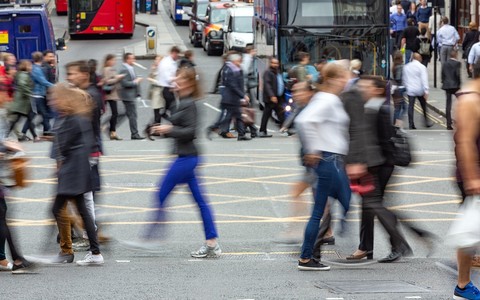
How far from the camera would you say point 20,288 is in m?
9.51

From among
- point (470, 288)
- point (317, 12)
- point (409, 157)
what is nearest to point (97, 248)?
point (409, 157)

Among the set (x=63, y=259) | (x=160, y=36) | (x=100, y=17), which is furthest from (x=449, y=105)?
(x=160, y=36)

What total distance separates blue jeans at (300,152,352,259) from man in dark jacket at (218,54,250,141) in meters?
11.5

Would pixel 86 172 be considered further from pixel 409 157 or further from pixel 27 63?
pixel 27 63

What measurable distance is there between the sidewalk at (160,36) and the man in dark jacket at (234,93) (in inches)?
669

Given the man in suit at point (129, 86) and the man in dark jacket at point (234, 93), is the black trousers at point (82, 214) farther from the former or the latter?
the man in dark jacket at point (234, 93)

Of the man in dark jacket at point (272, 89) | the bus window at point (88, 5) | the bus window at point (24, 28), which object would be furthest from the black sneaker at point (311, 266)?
the bus window at point (88, 5)

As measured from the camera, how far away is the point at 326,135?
9.88 meters

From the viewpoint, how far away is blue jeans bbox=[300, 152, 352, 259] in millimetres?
9852

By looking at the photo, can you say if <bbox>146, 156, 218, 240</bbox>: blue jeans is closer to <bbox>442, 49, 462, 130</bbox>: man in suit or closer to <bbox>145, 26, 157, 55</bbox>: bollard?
<bbox>442, 49, 462, 130</bbox>: man in suit

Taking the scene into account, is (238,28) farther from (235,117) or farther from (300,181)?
(300,181)

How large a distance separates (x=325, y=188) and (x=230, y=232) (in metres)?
2.93

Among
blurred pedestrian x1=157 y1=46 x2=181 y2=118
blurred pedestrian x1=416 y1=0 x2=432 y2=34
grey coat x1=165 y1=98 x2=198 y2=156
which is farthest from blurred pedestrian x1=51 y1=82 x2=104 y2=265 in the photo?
blurred pedestrian x1=416 y1=0 x2=432 y2=34

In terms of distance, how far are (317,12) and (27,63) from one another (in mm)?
6177
